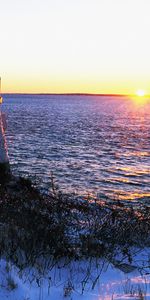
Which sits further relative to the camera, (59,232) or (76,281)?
(59,232)

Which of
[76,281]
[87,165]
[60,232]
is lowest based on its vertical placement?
[87,165]

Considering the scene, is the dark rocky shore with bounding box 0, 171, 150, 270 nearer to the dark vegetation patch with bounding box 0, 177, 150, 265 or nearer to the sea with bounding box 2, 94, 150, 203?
the dark vegetation patch with bounding box 0, 177, 150, 265

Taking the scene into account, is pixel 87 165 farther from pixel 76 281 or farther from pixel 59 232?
Answer: pixel 76 281

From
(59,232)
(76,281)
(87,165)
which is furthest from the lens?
(87,165)

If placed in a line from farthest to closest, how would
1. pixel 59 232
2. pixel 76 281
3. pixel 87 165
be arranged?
pixel 87 165, pixel 59 232, pixel 76 281

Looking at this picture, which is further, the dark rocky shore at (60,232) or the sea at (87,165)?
the sea at (87,165)

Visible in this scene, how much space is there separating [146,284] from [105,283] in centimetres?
61

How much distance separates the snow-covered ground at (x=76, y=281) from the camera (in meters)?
5.19

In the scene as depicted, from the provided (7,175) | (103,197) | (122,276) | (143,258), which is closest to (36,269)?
(122,276)

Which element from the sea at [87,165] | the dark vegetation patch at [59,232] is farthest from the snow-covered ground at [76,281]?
the sea at [87,165]

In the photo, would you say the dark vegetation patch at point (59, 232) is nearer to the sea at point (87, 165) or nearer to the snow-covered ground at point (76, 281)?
the snow-covered ground at point (76, 281)

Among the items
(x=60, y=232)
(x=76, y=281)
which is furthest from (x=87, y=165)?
(x=76, y=281)

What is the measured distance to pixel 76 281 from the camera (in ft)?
19.0

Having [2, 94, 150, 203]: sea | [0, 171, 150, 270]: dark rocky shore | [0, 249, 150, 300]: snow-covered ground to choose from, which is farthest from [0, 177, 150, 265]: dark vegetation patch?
[2, 94, 150, 203]: sea
